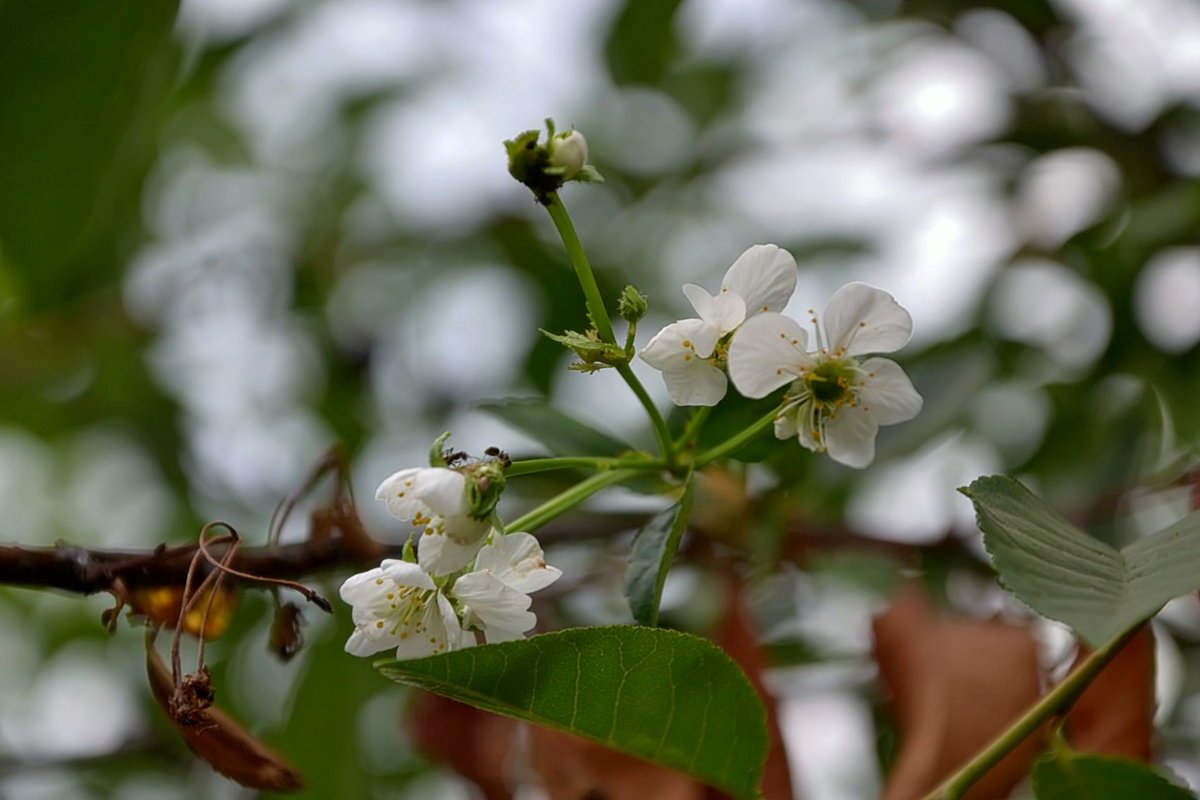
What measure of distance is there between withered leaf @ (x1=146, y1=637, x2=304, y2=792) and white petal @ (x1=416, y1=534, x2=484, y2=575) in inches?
5.5

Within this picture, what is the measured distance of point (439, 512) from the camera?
0.56 meters

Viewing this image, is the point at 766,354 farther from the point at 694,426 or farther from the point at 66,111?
the point at 66,111

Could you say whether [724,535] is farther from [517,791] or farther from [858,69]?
[858,69]

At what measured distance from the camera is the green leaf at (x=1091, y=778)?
0.60m

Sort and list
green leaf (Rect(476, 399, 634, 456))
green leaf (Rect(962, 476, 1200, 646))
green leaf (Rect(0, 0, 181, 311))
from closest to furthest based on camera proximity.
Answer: green leaf (Rect(962, 476, 1200, 646))
green leaf (Rect(476, 399, 634, 456))
green leaf (Rect(0, 0, 181, 311))

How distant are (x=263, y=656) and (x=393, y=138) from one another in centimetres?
91

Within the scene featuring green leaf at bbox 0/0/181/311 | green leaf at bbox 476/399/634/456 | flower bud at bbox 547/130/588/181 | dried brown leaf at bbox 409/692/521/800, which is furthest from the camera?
green leaf at bbox 0/0/181/311

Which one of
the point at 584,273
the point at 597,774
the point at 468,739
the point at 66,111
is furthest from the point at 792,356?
the point at 66,111

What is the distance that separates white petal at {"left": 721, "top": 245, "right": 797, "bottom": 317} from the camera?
624 millimetres

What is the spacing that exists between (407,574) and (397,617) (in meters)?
0.06

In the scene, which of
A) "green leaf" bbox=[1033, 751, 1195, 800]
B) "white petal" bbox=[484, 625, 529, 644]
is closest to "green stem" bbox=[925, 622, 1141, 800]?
"green leaf" bbox=[1033, 751, 1195, 800]

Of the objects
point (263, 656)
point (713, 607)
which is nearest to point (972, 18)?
point (713, 607)

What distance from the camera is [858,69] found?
1880mm

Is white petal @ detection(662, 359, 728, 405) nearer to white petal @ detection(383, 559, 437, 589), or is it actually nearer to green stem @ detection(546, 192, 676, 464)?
green stem @ detection(546, 192, 676, 464)
